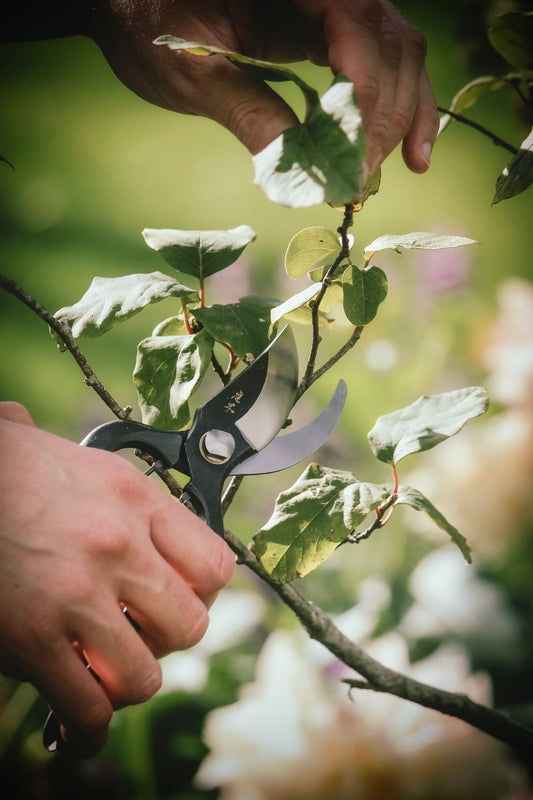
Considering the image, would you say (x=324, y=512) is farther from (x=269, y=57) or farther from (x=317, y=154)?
(x=269, y=57)

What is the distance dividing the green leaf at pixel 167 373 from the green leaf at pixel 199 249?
0.21ft

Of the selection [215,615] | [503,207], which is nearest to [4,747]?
[215,615]

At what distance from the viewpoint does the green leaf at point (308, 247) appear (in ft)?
1.55

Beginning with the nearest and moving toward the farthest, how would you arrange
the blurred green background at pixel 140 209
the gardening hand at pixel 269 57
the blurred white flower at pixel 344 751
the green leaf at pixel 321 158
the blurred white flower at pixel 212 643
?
the green leaf at pixel 321 158 < the gardening hand at pixel 269 57 < the blurred white flower at pixel 344 751 < the blurred white flower at pixel 212 643 < the blurred green background at pixel 140 209

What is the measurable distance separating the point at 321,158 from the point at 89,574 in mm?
275

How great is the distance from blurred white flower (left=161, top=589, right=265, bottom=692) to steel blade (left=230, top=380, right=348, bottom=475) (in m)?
0.52

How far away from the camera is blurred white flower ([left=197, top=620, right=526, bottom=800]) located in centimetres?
66

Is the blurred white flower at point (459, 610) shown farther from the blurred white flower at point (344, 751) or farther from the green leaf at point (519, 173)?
the green leaf at point (519, 173)

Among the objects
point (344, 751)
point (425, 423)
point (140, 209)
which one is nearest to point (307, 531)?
point (425, 423)

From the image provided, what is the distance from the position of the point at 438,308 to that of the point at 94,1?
2.43 ft

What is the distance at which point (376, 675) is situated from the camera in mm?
542

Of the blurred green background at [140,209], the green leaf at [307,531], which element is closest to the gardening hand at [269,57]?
the green leaf at [307,531]

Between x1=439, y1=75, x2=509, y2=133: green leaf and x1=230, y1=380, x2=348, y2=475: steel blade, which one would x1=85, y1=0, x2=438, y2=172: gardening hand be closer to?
x1=439, y1=75, x2=509, y2=133: green leaf

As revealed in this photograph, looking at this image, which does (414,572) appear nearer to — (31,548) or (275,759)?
(275,759)
